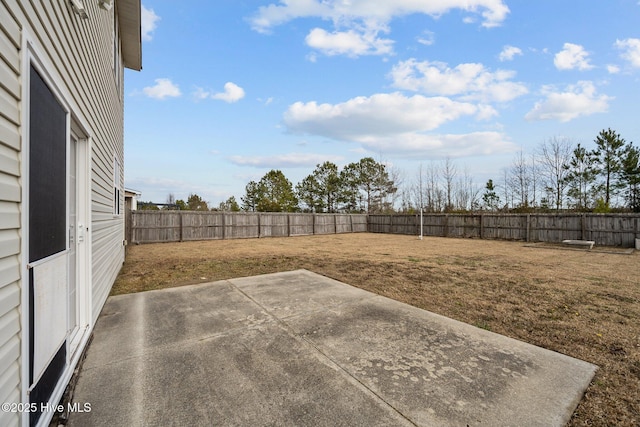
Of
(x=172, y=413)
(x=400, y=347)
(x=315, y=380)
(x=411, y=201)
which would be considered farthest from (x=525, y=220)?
(x=172, y=413)

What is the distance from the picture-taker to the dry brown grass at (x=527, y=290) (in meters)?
2.39

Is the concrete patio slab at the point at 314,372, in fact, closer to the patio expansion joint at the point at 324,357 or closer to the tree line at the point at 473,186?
the patio expansion joint at the point at 324,357

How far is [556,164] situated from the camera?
64.2 ft

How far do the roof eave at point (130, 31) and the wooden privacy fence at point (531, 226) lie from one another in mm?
16582

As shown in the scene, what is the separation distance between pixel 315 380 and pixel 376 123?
1812 cm

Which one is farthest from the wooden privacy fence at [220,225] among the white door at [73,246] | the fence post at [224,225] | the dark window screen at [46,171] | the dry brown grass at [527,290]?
the dark window screen at [46,171]

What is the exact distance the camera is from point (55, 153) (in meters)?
1.95

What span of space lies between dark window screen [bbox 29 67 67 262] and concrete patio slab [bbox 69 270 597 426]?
44.5 inches

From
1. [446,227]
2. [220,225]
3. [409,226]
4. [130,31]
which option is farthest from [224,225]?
[446,227]

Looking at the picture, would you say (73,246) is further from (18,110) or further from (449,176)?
(449,176)

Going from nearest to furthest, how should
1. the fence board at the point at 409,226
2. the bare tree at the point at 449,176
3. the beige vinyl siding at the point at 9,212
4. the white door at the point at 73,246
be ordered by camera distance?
the beige vinyl siding at the point at 9,212 < the white door at the point at 73,246 < the fence board at the point at 409,226 < the bare tree at the point at 449,176

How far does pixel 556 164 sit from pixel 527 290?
2000 cm

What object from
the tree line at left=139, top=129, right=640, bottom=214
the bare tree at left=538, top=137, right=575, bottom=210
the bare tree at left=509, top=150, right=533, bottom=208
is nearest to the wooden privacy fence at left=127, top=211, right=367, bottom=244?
the tree line at left=139, top=129, right=640, bottom=214

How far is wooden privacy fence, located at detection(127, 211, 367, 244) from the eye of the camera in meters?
12.9
